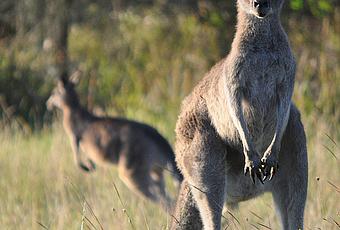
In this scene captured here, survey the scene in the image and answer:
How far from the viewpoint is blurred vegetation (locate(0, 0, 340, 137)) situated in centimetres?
1252

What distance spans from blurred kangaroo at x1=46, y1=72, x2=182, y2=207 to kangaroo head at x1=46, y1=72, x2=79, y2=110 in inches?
21.2

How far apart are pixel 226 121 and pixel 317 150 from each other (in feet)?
9.84

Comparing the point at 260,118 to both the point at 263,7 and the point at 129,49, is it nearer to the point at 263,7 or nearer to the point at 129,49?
the point at 263,7

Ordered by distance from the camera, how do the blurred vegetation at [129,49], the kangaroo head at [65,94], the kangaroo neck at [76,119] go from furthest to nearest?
the blurred vegetation at [129,49] → the kangaroo head at [65,94] → the kangaroo neck at [76,119]

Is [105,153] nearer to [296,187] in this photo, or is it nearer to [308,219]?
[308,219]

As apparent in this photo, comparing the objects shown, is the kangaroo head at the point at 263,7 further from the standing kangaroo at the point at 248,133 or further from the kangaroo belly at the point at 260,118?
the kangaroo belly at the point at 260,118

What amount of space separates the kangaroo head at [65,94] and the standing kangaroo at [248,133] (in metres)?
7.03

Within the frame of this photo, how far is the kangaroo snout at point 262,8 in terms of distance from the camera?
474 cm

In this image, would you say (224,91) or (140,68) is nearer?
(224,91)

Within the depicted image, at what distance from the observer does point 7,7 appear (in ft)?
50.1

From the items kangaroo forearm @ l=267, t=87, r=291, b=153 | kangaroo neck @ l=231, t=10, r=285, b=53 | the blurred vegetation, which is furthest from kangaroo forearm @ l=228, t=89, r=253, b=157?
the blurred vegetation

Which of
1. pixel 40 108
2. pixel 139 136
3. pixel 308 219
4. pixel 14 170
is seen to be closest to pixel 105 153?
pixel 139 136

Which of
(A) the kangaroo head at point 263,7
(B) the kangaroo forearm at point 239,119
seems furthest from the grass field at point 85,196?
(A) the kangaroo head at point 263,7

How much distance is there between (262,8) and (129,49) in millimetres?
10644
